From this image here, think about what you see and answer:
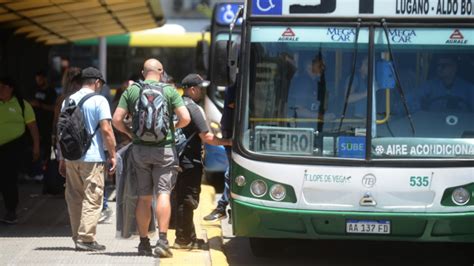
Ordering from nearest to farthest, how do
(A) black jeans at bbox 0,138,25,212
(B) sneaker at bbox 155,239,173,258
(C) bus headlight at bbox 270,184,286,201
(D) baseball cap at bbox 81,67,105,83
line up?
(C) bus headlight at bbox 270,184,286,201, (B) sneaker at bbox 155,239,173,258, (D) baseball cap at bbox 81,67,105,83, (A) black jeans at bbox 0,138,25,212

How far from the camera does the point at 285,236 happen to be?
7.90 meters

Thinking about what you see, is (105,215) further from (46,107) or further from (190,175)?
(46,107)

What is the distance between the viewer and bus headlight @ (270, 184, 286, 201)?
7785 mm

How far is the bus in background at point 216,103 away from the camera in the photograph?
1418 cm

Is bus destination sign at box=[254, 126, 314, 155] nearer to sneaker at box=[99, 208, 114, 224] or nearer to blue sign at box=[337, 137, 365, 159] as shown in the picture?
blue sign at box=[337, 137, 365, 159]

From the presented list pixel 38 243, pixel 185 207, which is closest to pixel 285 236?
pixel 185 207

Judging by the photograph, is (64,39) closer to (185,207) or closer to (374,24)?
(185,207)

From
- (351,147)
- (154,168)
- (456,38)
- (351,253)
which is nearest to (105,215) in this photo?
(154,168)

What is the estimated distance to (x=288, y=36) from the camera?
26.2ft

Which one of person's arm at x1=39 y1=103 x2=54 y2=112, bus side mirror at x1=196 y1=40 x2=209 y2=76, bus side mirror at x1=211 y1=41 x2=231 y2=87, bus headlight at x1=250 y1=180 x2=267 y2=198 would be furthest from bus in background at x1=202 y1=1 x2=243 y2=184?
bus headlight at x1=250 y1=180 x2=267 y2=198

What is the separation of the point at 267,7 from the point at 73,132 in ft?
7.24

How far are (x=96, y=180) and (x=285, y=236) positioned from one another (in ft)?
6.36

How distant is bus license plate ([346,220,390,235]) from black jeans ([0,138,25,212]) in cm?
439

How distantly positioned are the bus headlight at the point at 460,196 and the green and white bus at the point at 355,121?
0.04ft
